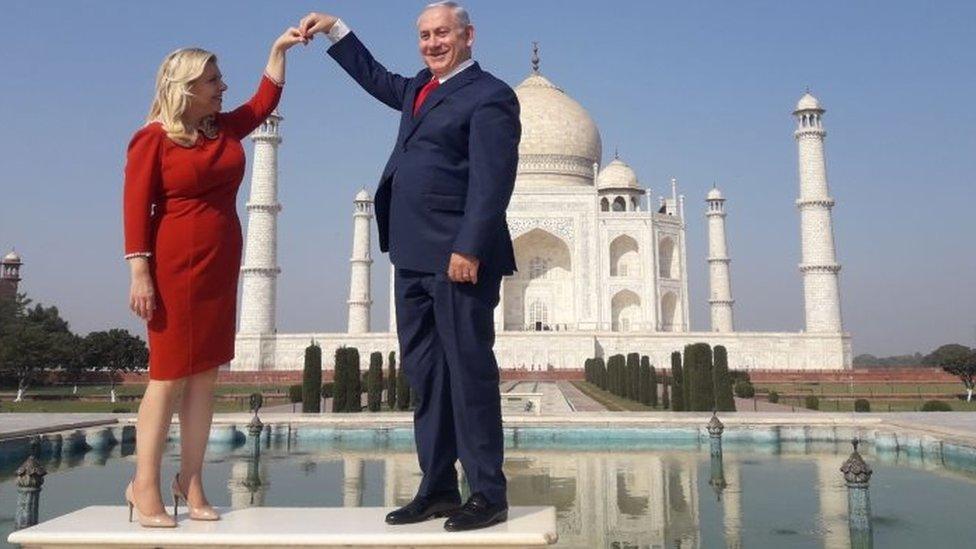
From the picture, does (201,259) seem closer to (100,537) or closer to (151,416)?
(151,416)

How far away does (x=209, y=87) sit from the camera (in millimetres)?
2375

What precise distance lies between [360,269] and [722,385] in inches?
852

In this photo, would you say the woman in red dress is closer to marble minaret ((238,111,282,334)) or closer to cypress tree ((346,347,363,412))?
cypress tree ((346,347,363,412))

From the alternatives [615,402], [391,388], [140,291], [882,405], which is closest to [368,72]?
[140,291]

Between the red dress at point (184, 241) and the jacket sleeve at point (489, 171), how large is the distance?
732 millimetres

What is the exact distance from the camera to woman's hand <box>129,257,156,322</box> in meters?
2.17

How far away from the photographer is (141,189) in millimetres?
2213

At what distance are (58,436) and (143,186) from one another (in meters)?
7.87

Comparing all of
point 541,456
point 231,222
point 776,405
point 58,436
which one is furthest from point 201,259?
point 776,405

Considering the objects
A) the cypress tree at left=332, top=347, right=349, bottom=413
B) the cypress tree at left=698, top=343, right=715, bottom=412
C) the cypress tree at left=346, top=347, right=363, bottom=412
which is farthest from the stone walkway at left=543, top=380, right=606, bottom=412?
the cypress tree at left=332, top=347, right=349, bottom=413

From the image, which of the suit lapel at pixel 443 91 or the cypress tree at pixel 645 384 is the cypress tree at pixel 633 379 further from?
the suit lapel at pixel 443 91

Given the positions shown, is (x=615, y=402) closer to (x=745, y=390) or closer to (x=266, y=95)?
(x=745, y=390)

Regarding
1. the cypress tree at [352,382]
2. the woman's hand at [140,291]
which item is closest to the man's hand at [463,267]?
the woman's hand at [140,291]

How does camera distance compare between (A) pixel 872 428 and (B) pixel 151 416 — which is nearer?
(B) pixel 151 416
